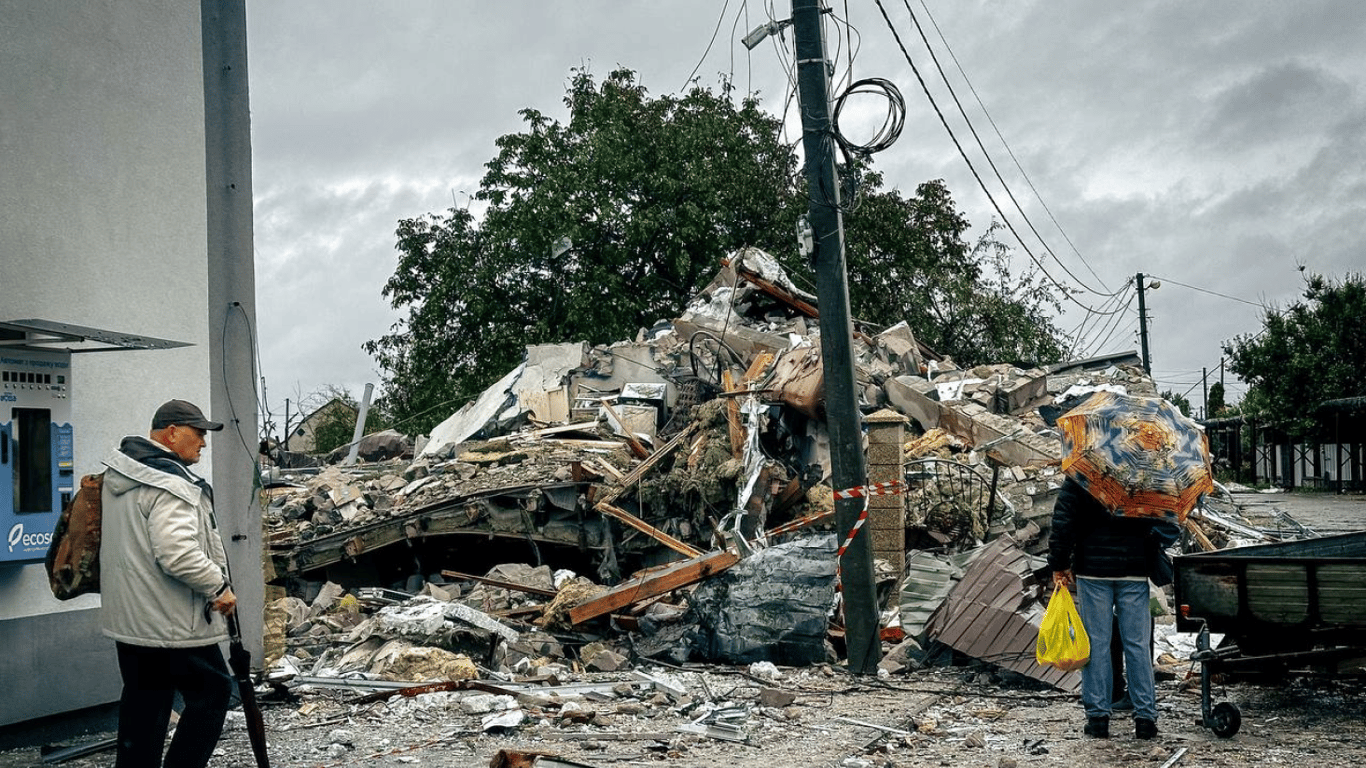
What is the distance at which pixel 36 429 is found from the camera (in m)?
6.62

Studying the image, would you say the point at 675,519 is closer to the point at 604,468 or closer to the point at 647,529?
the point at 647,529

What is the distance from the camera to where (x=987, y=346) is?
31.1 m

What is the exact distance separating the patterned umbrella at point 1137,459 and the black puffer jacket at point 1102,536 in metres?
0.12

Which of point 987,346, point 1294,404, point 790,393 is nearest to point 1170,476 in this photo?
point 790,393

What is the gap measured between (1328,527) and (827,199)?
17083mm

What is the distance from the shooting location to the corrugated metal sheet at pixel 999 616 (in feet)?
26.8

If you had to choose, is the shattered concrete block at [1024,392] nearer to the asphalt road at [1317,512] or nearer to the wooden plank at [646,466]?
the asphalt road at [1317,512]

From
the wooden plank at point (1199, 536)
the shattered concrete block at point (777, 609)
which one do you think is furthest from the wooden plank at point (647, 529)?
the wooden plank at point (1199, 536)

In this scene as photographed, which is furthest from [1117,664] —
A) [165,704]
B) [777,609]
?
[165,704]

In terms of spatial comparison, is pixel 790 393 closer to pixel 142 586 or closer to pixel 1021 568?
pixel 1021 568

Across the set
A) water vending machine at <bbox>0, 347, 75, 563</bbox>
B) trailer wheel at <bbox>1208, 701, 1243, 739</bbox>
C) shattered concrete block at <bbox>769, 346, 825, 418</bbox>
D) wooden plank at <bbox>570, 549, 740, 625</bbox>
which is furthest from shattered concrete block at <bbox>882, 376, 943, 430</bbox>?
water vending machine at <bbox>0, 347, 75, 563</bbox>

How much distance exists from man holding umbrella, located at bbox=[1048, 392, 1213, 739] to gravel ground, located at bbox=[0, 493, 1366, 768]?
40 centimetres

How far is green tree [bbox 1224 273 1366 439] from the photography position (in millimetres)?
41469

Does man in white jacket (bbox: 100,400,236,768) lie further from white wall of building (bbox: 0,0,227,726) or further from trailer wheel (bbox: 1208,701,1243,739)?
trailer wheel (bbox: 1208,701,1243,739)
